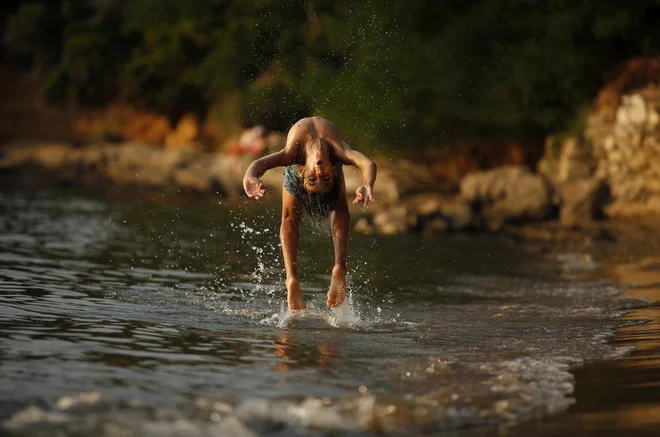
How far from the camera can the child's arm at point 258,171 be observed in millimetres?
8406

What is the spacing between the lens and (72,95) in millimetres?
42031

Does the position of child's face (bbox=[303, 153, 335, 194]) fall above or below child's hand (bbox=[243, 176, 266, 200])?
above

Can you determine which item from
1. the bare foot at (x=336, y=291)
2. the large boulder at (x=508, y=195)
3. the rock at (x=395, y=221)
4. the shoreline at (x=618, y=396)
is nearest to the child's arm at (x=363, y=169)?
the bare foot at (x=336, y=291)

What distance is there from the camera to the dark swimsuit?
9266mm

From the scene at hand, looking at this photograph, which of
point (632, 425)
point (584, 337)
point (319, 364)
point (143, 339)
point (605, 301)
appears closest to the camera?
point (632, 425)

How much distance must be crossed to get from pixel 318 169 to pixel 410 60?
818 inches

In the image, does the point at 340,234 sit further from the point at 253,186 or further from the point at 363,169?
the point at 253,186

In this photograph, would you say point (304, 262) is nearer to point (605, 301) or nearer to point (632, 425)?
point (605, 301)

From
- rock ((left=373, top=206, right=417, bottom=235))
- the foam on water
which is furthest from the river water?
rock ((left=373, top=206, right=417, bottom=235))

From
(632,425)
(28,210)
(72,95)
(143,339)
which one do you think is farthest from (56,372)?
(72,95)

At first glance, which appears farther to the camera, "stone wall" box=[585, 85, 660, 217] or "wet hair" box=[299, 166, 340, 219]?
"stone wall" box=[585, 85, 660, 217]

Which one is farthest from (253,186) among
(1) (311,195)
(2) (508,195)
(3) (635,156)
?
(3) (635,156)

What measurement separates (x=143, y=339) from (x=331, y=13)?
2491 cm

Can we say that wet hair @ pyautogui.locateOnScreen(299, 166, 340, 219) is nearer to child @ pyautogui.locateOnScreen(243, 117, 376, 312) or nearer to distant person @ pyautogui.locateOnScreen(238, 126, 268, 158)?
child @ pyautogui.locateOnScreen(243, 117, 376, 312)
